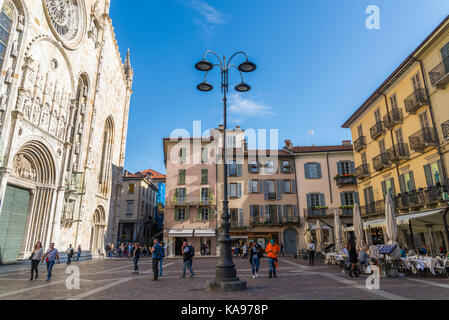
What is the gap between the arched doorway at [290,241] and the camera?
31828 mm

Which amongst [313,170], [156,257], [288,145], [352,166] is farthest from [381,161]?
[156,257]

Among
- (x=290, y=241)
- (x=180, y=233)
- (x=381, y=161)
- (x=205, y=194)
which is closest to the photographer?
(x=381, y=161)

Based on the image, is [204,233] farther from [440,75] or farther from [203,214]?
[440,75]

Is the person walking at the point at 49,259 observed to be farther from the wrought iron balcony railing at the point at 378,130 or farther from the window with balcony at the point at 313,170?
the window with balcony at the point at 313,170

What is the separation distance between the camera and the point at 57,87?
20281mm

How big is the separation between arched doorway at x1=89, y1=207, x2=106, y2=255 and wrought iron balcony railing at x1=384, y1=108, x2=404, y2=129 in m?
26.6

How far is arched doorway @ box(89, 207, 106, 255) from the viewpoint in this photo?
2708 cm

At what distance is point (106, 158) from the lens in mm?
29609

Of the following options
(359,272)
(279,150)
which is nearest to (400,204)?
(359,272)

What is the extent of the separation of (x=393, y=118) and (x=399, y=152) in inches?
103

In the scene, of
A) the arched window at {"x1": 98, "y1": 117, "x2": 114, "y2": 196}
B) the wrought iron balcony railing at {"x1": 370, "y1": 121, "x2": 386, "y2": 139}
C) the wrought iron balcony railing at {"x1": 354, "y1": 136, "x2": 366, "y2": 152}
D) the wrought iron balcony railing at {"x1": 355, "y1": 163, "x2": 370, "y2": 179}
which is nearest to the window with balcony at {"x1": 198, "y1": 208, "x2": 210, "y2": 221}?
the arched window at {"x1": 98, "y1": 117, "x2": 114, "y2": 196}

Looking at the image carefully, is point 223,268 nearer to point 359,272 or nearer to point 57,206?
point 359,272

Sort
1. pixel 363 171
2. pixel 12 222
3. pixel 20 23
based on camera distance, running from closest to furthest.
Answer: pixel 20 23
pixel 12 222
pixel 363 171

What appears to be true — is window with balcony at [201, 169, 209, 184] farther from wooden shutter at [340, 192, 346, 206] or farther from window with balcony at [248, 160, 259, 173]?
wooden shutter at [340, 192, 346, 206]
